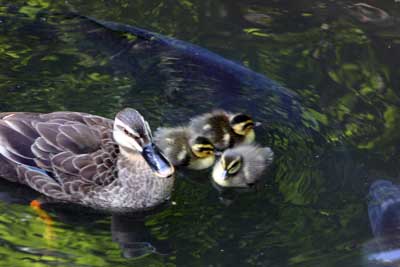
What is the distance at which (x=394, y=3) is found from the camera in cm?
727

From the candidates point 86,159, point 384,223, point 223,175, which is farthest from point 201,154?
point 384,223

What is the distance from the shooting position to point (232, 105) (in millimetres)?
5941

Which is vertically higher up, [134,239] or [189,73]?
[189,73]

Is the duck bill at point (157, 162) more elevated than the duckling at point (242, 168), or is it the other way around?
the duck bill at point (157, 162)

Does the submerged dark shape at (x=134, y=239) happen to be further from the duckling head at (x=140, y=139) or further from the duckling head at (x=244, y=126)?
the duckling head at (x=244, y=126)

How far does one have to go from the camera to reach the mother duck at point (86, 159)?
4965 millimetres

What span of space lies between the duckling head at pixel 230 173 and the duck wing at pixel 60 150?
632mm

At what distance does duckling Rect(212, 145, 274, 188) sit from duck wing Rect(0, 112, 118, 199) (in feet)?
2.11

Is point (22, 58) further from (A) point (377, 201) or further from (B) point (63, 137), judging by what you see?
(A) point (377, 201)

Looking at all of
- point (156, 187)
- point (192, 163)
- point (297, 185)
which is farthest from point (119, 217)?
point (297, 185)

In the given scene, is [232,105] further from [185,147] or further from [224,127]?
[185,147]

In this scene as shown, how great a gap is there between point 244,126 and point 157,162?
33.4 inches

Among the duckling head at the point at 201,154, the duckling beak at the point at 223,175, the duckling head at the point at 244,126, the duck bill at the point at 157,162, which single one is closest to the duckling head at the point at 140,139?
the duck bill at the point at 157,162

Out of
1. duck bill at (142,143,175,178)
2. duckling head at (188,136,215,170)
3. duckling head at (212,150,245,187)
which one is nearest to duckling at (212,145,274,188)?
duckling head at (212,150,245,187)
